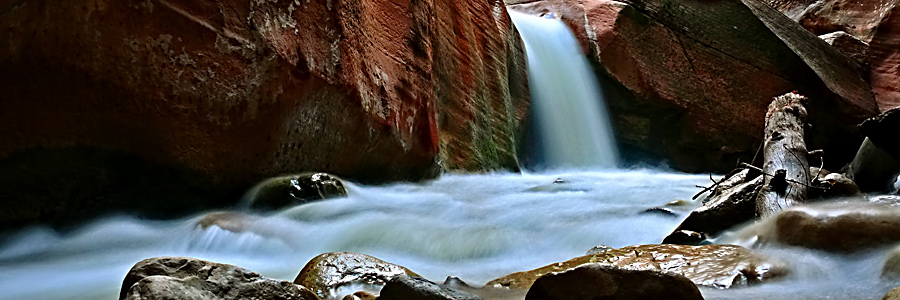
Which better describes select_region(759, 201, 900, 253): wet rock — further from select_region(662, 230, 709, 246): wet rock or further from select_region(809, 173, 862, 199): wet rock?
select_region(809, 173, 862, 199): wet rock

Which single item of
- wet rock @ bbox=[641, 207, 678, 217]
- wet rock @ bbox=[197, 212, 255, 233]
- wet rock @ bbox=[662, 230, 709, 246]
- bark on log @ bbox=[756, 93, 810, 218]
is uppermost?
wet rock @ bbox=[197, 212, 255, 233]

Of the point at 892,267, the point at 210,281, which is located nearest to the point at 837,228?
the point at 892,267

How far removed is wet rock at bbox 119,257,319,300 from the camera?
1.72 metres

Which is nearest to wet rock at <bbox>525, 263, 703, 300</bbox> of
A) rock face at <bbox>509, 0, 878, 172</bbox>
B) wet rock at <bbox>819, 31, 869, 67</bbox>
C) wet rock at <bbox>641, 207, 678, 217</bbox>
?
wet rock at <bbox>641, 207, 678, 217</bbox>

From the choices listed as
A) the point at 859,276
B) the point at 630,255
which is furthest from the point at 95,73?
the point at 859,276

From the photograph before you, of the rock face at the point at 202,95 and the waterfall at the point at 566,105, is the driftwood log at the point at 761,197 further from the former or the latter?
the waterfall at the point at 566,105

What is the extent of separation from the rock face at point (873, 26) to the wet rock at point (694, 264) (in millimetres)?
11353

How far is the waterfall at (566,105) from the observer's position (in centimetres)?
1044

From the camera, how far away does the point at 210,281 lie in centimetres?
186

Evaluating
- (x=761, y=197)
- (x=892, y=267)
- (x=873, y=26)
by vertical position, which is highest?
(x=873, y=26)

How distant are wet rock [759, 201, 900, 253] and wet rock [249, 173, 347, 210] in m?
3.13

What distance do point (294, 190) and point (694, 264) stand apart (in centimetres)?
302

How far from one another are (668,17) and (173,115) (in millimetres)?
9882

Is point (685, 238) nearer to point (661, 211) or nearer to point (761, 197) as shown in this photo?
point (761, 197)
